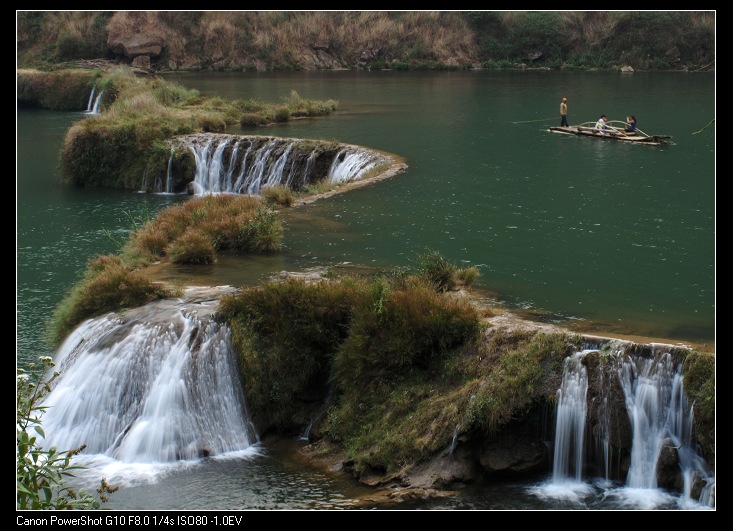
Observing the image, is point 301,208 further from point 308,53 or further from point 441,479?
point 308,53

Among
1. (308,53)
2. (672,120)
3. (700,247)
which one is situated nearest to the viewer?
(700,247)

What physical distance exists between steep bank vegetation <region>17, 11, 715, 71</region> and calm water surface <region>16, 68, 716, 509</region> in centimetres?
2704

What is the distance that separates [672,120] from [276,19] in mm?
45343

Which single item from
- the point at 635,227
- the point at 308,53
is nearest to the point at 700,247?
the point at 635,227

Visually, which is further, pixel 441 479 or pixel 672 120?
pixel 672 120

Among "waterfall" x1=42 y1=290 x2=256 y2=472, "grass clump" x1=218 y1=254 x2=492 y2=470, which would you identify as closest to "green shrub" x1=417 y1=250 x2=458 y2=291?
"grass clump" x1=218 y1=254 x2=492 y2=470

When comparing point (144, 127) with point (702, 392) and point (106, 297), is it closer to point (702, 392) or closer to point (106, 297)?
point (106, 297)

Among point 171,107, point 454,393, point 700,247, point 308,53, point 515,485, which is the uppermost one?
point 308,53

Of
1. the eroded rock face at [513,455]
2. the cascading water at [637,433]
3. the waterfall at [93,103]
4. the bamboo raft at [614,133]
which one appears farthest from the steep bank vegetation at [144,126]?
the cascading water at [637,433]

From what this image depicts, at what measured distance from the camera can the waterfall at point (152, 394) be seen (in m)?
15.3

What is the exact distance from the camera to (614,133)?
39906 mm

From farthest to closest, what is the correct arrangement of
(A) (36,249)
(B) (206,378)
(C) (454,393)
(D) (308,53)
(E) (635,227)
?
(D) (308,53), (A) (36,249), (E) (635,227), (B) (206,378), (C) (454,393)

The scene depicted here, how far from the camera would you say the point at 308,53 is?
8112cm

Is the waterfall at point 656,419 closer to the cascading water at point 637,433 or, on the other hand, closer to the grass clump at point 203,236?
the cascading water at point 637,433
